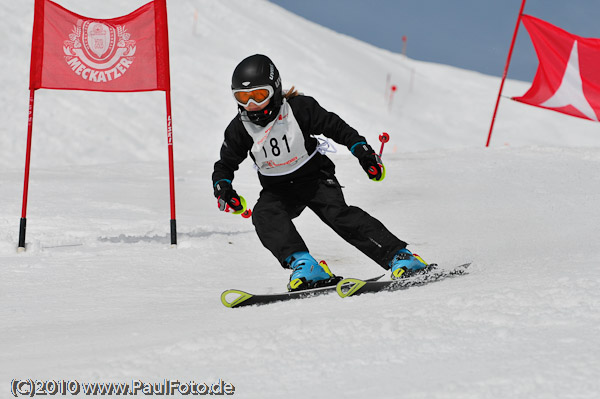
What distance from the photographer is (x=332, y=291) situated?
131 inches

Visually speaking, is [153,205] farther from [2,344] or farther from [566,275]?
[566,275]

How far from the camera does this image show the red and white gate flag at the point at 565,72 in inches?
413

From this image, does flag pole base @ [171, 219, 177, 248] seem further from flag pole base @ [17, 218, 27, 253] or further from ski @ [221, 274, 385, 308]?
ski @ [221, 274, 385, 308]

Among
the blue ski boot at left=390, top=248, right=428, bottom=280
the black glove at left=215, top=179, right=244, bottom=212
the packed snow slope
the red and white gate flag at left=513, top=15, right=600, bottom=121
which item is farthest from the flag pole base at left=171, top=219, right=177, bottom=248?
the red and white gate flag at left=513, top=15, right=600, bottom=121

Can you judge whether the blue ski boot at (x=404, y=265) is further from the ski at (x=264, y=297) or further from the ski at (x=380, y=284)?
the ski at (x=264, y=297)

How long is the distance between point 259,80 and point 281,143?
428 mm

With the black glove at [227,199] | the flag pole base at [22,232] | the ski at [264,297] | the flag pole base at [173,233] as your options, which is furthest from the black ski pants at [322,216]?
the flag pole base at [22,232]

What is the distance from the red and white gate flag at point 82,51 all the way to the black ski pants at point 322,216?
2.41m

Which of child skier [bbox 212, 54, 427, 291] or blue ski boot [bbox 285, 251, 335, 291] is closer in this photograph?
blue ski boot [bbox 285, 251, 335, 291]

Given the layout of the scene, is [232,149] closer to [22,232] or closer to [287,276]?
[287,276]

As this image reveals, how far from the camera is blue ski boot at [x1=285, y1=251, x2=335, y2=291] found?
136 inches

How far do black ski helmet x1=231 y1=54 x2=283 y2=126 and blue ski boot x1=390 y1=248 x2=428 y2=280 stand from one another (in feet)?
3.81

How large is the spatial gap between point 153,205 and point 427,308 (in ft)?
18.0

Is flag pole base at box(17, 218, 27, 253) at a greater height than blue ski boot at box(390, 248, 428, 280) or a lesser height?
lesser
